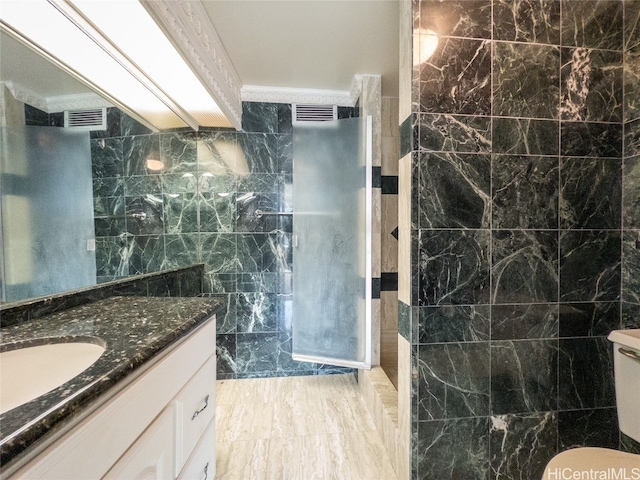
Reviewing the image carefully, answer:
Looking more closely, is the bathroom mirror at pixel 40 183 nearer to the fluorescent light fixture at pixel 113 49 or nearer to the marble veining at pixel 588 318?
the fluorescent light fixture at pixel 113 49

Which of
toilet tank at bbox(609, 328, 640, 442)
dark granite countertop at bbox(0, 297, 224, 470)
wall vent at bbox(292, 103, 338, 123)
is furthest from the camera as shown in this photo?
wall vent at bbox(292, 103, 338, 123)

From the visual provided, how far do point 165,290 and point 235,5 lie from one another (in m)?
1.66

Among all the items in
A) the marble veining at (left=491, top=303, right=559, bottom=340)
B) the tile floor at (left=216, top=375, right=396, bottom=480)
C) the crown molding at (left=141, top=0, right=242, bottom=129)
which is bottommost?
the tile floor at (left=216, top=375, right=396, bottom=480)

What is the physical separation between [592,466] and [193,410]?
1.35 metres

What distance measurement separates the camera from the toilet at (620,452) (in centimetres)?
86

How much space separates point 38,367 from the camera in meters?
0.74

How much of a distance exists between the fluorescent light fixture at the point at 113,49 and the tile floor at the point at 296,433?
7.02 feet

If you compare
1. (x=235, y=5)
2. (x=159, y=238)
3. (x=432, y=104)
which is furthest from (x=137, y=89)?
(x=432, y=104)

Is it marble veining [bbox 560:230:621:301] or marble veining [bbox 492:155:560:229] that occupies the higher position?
marble veining [bbox 492:155:560:229]

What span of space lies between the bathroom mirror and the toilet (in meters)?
1.87

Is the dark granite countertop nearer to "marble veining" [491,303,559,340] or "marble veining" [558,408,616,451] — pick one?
"marble veining" [491,303,559,340]

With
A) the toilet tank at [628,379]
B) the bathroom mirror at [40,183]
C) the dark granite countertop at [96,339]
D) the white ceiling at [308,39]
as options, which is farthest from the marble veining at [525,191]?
the bathroom mirror at [40,183]

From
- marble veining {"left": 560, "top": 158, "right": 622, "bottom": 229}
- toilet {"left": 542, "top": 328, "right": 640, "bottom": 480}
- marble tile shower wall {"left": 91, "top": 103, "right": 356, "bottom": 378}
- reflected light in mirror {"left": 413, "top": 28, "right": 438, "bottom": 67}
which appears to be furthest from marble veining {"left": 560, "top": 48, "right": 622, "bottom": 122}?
marble tile shower wall {"left": 91, "top": 103, "right": 356, "bottom": 378}

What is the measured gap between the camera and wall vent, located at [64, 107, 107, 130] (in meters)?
1.24
